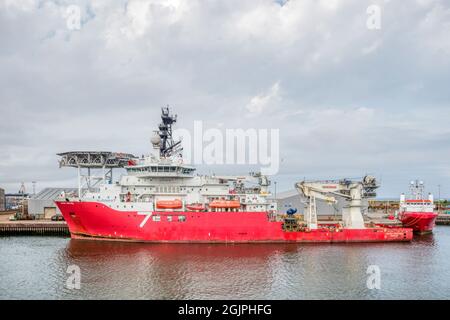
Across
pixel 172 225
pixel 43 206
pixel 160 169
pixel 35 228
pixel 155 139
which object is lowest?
pixel 35 228

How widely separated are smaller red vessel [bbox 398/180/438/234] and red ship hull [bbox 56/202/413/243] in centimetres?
1741

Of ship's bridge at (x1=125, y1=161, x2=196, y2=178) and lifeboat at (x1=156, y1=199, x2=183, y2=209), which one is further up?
ship's bridge at (x1=125, y1=161, x2=196, y2=178)

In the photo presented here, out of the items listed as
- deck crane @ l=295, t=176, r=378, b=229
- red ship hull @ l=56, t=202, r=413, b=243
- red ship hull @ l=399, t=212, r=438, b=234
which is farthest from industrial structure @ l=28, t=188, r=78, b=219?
red ship hull @ l=399, t=212, r=438, b=234

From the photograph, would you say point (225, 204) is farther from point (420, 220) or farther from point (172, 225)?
point (420, 220)

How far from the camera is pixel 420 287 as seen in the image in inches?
715

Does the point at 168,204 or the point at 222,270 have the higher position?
the point at 168,204

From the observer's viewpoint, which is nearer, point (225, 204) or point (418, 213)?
point (225, 204)

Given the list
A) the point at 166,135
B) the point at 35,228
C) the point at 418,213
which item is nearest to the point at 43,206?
the point at 35,228

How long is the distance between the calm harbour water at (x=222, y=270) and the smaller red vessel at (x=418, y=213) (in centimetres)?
933

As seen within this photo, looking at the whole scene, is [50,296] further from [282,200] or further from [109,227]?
[282,200]

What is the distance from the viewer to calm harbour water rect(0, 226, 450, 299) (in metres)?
17.1

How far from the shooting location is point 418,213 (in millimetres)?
38562

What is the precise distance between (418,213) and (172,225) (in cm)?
2762

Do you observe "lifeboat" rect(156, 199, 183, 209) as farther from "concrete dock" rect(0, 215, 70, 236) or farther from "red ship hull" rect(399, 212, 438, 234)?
"red ship hull" rect(399, 212, 438, 234)
